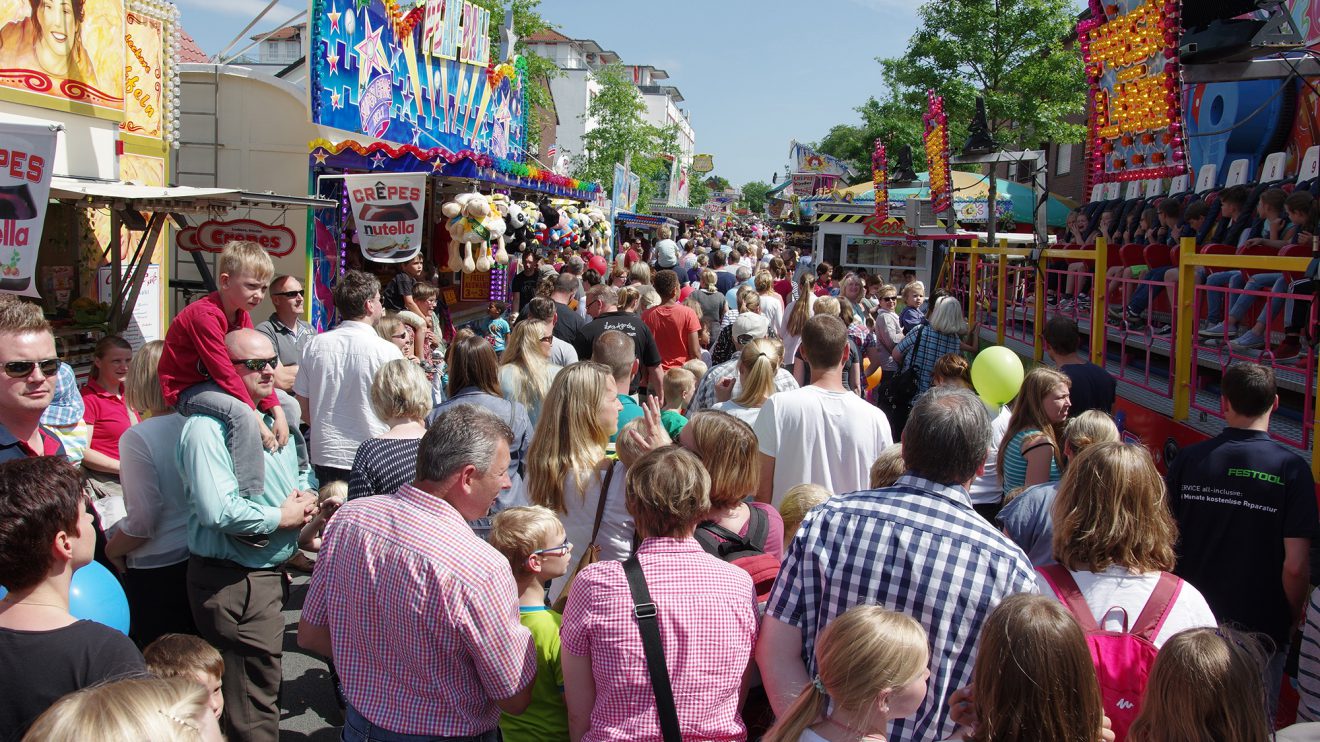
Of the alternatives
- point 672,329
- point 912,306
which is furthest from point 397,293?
point 912,306

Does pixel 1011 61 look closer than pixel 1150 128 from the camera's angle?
No

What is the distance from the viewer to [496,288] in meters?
15.2

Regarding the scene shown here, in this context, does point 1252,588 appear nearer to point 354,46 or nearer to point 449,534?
point 449,534

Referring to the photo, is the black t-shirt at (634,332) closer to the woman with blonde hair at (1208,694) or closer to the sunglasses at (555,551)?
the sunglasses at (555,551)

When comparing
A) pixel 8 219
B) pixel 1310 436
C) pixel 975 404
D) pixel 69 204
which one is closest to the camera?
pixel 975 404

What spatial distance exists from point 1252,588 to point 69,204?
907 cm

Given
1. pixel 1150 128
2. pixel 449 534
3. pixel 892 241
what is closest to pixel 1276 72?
pixel 1150 128

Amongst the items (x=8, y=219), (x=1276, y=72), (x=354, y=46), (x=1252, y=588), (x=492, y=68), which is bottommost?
(x=1252, y=588)

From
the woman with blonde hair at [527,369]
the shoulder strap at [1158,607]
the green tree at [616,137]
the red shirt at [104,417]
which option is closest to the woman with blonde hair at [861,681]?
the shoulder strap at [1158,607]

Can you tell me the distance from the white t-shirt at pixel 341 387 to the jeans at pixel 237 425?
1.64 m

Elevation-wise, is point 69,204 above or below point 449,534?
above

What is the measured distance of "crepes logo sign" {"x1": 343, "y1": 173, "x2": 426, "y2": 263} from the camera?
950 centimetres

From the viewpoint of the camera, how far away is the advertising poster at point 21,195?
225 inches

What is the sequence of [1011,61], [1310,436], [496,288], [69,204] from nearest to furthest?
1. [1310,436]
2. [69,204]
3. [496,288]
4. [1011,61]
